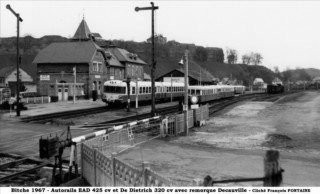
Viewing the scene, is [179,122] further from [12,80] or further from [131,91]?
[12,80]

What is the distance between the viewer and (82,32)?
61.1 metres

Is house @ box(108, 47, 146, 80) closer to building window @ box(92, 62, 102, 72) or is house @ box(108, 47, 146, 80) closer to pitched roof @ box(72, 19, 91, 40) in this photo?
pitched roof @ box(72, 19, 91, 40)

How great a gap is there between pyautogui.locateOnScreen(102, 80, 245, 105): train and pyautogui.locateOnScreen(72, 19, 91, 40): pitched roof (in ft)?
65.0

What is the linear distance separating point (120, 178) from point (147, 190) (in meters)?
1.69

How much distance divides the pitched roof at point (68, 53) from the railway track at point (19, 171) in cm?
3748

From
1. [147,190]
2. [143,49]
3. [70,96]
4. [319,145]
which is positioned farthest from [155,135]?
[143,49]

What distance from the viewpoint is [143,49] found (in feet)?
583

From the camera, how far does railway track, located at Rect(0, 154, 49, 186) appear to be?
10.5 metres

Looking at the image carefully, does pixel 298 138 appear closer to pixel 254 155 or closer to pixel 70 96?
pixel 254 155

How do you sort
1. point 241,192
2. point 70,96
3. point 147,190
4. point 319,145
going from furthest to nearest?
1. point 70,96
2. point 319,145
3. point 147,190
4. point 241,192

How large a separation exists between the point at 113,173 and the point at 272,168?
13.1 ft

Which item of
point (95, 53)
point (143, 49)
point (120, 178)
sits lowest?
point (120, 178)

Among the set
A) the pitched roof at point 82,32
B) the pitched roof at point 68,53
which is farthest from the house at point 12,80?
the pitched roof at point 68,53

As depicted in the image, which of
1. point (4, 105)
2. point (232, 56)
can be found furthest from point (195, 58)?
point (4, 105)
